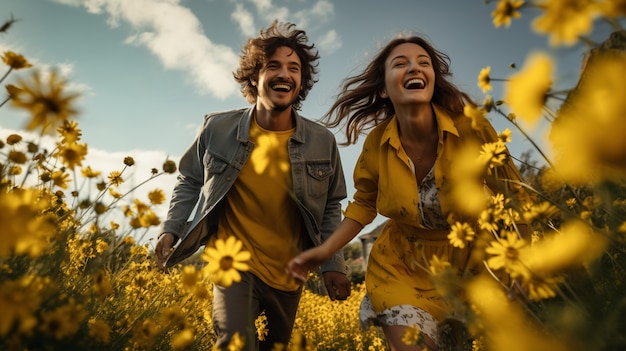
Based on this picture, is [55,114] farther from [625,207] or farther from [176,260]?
[625,207]

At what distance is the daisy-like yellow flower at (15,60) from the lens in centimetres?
172

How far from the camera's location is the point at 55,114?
1606 millimetres

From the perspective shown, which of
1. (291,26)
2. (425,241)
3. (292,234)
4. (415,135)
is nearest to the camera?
(425,241)

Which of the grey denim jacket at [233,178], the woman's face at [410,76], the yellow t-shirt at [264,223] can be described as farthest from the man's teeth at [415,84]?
the grey denim jacket at [233,178]

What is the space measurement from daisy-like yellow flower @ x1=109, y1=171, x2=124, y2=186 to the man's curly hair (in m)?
1.21

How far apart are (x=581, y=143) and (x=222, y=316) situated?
2.38 metres

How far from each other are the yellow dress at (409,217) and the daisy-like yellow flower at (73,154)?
1334mm

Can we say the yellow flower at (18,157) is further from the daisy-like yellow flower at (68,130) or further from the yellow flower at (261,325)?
the yellow flower at (261,325)

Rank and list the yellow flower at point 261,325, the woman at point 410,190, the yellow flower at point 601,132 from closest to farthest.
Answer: the yellow flower at point 601,132, the woman at point 410,190, the yellow flower at point 261,325

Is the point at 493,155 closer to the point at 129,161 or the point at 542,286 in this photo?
the point at 542,286

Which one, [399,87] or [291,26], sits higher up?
[291,26]

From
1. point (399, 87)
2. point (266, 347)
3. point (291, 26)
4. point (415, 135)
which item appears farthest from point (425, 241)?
point (291, 26)

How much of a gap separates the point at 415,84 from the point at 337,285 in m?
1.37

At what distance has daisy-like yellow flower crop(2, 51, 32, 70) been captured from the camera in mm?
1725
